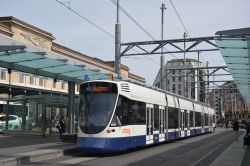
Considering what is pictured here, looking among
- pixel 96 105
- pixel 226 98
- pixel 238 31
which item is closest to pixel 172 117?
pixel 96 105

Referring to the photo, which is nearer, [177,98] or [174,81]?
[177,98]

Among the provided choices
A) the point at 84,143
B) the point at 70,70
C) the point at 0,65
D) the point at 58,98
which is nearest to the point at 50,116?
the point at 58,98

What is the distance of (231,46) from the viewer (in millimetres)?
19641

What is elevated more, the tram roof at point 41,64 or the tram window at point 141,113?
the tram roof at point 41,64

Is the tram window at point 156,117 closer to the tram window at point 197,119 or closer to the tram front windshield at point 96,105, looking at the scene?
the tram front windshield at point 96,105

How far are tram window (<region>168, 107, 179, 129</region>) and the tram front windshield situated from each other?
911 cm

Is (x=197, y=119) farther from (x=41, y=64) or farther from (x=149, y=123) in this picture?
(x=41, y=64)

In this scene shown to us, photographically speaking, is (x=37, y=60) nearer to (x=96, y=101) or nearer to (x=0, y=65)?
(x=0, y=65)

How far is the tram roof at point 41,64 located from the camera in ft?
60.3

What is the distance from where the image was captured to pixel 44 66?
2252cm

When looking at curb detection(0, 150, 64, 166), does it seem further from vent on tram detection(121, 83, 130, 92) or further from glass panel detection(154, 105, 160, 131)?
glass panel detection(154, 105, 160, 131)

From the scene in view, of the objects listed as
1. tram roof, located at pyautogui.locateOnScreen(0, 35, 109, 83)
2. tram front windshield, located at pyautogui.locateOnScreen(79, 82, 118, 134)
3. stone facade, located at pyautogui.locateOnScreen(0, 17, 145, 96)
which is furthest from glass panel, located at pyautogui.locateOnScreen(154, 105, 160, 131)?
stone facade, located at pyautogui.locateOnScreen(0, 17, 145, 96)

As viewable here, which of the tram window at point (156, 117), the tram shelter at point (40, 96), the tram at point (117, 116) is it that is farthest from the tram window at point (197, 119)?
the tram window at point (156, 117)

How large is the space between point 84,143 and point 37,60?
4751 mm
